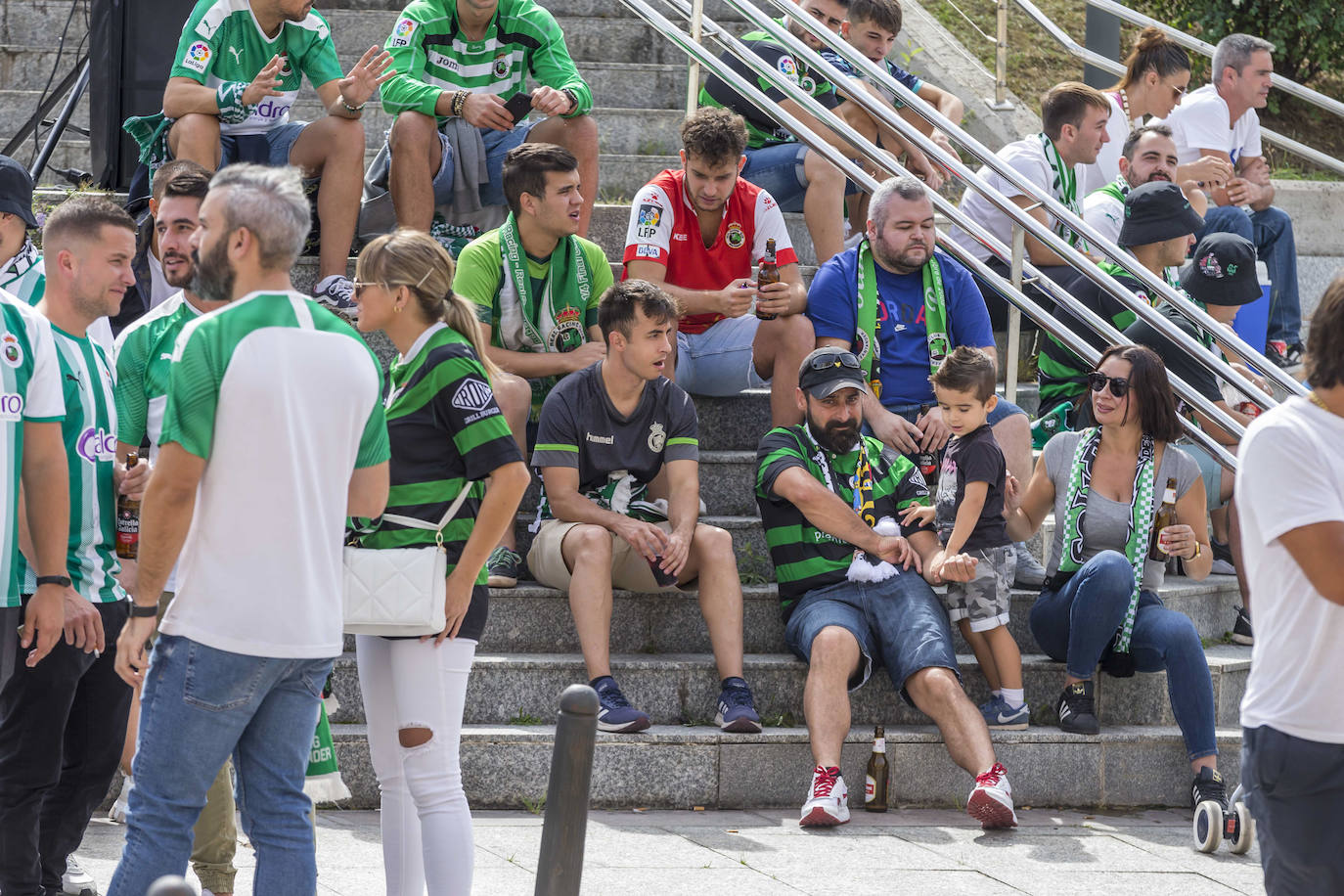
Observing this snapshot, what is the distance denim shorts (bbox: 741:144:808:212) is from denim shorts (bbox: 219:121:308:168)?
2.20 metres

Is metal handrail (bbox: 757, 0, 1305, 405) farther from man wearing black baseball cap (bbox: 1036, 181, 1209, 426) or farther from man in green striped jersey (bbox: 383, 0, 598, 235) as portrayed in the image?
man in green striped jersey (bbox: 383, 0, 598, 235)

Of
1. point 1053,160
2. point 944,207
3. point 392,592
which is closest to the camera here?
point 392,592

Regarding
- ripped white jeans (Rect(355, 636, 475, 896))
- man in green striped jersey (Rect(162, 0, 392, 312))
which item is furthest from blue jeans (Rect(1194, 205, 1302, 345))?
ripped white jeans (Rect(355, 636, 475, 896))

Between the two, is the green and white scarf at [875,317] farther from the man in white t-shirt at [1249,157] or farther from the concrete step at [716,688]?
the man in white t-shirt at [1249,157]

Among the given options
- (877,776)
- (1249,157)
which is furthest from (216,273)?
(1249,157)

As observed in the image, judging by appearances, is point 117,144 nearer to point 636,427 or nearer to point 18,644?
point 636,427

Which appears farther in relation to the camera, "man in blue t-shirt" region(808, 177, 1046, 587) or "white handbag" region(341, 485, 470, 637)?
"man in blue t-shirt" region(808, 177, 1046, 587)

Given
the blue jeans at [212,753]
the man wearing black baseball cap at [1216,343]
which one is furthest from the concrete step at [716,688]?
the blue jeans at [212,753]

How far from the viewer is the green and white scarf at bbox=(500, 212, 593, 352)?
21.2 ft

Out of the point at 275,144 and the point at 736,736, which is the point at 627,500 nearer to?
the point at 736,736

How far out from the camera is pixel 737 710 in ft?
18.8

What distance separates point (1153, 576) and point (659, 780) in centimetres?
217

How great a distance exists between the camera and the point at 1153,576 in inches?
251

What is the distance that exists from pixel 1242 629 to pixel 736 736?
255 centimetres
